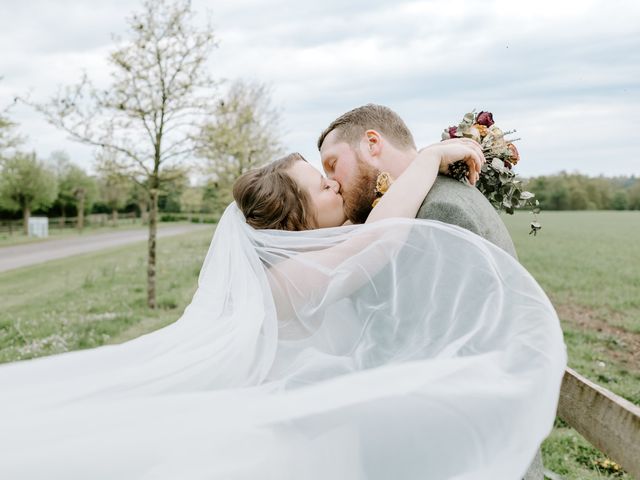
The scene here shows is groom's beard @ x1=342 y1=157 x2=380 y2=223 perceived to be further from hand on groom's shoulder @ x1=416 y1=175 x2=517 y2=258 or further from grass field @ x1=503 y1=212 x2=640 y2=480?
grass field @ x1=503 y1=212 x2=640 y2=480

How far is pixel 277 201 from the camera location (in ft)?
11.4

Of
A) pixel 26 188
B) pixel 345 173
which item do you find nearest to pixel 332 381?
pixel 345 173

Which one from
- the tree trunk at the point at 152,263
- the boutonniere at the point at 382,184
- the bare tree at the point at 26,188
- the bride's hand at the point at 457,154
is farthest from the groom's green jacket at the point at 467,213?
the bare tree at the point at 26,188

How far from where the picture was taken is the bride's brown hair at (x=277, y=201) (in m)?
3.48

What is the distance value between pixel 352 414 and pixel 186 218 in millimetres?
84561

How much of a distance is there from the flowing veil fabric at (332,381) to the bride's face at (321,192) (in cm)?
44

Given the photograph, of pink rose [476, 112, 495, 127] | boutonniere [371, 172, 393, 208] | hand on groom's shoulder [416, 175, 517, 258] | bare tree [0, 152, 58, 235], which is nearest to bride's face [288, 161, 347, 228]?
boutonniere [371, 172, 393, 208]

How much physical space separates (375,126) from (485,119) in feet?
2.36

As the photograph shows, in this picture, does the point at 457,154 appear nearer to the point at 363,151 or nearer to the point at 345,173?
the point at 363,151

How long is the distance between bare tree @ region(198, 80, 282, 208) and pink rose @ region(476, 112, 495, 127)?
1015 cm

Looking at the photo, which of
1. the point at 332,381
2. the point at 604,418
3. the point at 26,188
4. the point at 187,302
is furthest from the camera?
the point at 26,188

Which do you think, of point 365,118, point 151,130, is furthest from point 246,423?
point 151,130

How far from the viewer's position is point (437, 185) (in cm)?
303

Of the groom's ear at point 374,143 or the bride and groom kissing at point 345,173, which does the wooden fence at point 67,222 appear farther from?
the groom's ear at point 374,143
